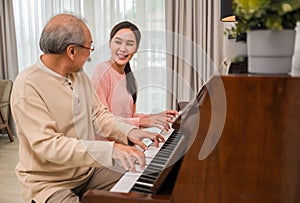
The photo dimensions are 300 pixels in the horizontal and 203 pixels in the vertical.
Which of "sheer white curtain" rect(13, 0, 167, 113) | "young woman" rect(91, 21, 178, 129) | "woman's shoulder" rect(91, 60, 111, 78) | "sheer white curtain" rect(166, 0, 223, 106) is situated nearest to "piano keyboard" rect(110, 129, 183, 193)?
"young woman" rect(91, 21, 178, 129)

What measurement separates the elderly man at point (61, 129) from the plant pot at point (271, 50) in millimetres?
565

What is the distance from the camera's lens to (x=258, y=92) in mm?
864

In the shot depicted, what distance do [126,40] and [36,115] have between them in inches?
40.6

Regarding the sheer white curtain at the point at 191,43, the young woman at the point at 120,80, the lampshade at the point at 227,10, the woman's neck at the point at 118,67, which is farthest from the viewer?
the sheer white curtain at the point at 191,43

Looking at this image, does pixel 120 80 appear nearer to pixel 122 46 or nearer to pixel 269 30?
pixel 122 46

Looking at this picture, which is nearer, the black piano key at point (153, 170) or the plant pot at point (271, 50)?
the plant pot at point (271, 50)

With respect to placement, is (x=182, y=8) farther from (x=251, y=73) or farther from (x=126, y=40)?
(x=251, y=73)

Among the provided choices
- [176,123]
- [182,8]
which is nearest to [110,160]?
[176,123]

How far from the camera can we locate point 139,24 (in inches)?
158

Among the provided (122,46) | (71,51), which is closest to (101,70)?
(122,46)

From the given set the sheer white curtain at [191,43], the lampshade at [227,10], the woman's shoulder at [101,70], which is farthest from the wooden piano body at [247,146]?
the sheer white curtain at [191,43]

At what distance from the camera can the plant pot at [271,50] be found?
85cm

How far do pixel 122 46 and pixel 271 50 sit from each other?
1501mm

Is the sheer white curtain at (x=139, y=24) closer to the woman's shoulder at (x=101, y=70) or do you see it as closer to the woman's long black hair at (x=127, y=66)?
the woman's long black hair at (x=127, y=66)
